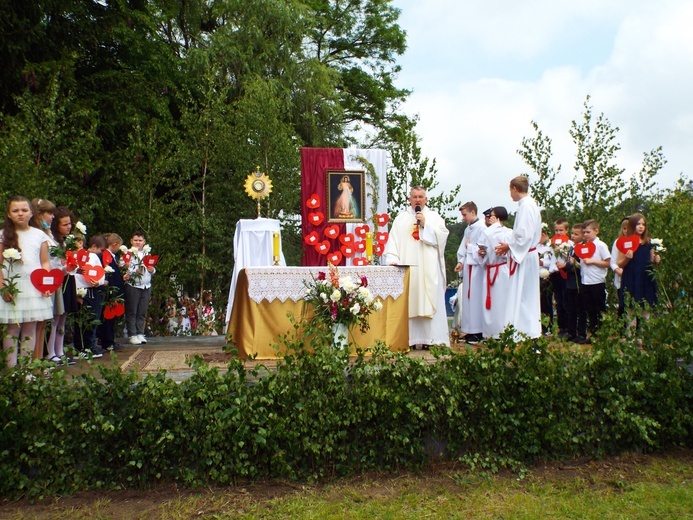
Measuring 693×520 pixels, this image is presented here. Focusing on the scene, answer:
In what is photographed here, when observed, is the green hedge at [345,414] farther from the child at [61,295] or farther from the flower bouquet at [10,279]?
the child at [61,295]

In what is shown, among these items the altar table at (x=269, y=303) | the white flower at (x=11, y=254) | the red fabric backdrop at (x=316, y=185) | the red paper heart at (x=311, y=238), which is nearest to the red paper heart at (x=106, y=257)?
the altar table at (x=269, y=303)

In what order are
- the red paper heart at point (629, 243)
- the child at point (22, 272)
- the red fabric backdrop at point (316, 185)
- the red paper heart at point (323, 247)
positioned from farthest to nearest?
1. the red fabric backdrop at point (316, 185)
2. the red paper heart at point (323, 247)
3. the red paper heart at point (629, 243)
4. the child at point (22, 272)

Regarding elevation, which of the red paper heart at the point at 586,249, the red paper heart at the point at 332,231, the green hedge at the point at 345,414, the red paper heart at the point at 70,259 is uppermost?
the red paper heart at the point at 332,231

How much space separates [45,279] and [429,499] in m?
3.89

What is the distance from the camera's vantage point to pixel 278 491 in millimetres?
4406

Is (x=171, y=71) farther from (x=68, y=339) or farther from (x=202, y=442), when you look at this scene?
(x=202, y=442)

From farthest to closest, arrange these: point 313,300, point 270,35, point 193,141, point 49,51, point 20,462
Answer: point 270,35 → point 193,141 → point 49,51 → point 313,300 → point 20,462

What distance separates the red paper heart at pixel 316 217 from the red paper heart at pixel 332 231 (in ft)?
0.66

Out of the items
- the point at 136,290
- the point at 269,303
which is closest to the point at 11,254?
the point at 269,303

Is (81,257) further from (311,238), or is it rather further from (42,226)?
(311,238)

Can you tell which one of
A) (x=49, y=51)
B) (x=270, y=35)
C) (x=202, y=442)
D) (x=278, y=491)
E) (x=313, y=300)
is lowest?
(x=278, y=491)

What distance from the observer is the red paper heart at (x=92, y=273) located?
7.12m

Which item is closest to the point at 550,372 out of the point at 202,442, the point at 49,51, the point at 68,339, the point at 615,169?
the point at 202,442

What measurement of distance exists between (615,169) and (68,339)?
30.7ft
